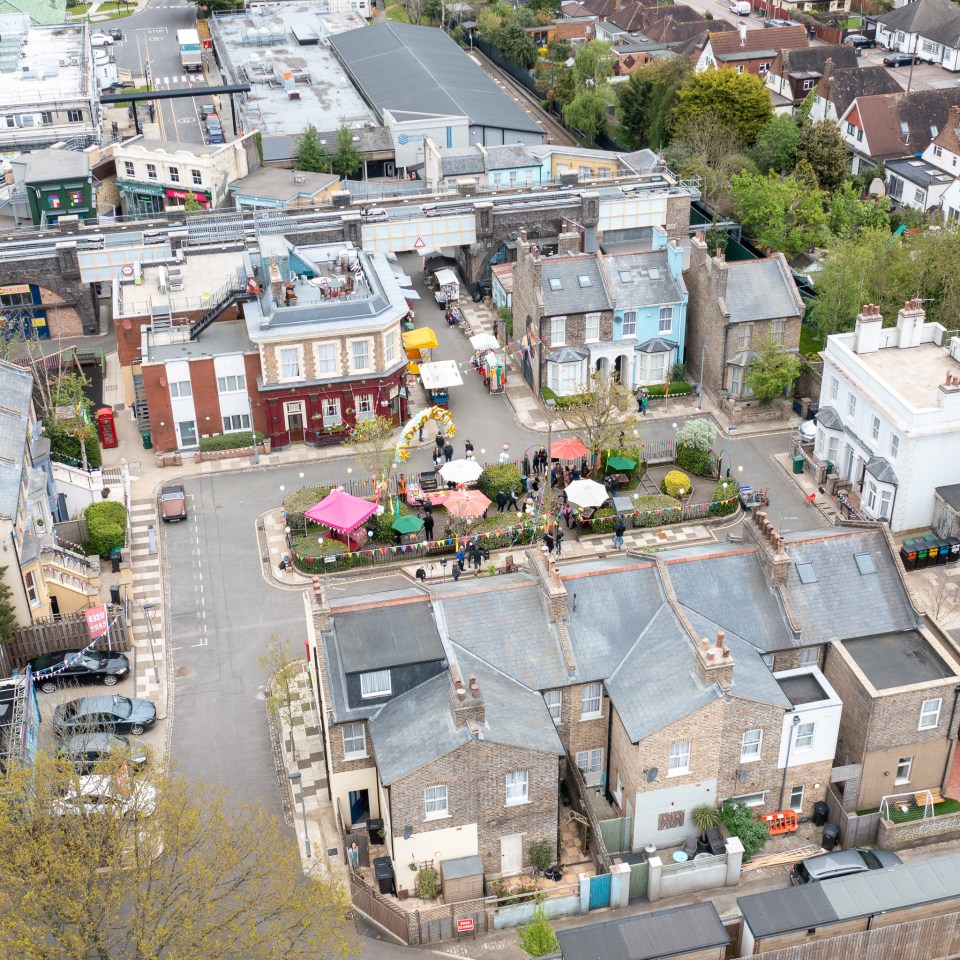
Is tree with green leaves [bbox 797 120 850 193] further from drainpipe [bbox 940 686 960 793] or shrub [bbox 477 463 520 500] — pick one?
drainpipe [bbox 940 686 960 793]

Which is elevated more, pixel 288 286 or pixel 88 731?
pixel 288 286

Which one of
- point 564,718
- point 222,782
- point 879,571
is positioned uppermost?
point 879,571

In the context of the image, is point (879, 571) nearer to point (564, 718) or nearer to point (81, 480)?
point (564, 718)

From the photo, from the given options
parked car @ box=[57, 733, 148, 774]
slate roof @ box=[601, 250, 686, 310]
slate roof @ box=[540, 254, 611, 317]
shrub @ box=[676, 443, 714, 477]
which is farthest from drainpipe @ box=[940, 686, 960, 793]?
slate roof @ box=[540, 254, 611, 317]

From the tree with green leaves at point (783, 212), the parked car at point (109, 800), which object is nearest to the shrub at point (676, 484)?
the tree with green leaves at point (783, 212)

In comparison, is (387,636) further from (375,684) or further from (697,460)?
(697,460)

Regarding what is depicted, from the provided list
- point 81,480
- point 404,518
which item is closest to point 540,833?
point 404,518

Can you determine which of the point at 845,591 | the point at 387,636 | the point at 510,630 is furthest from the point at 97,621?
the point at 845,591
